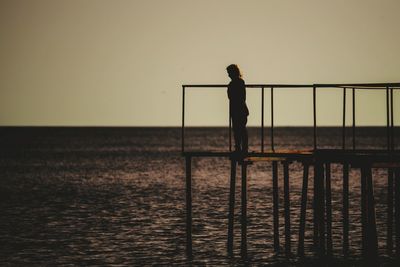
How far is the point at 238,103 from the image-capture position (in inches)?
792

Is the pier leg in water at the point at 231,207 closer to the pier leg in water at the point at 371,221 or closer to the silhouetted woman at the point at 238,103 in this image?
the silhouetted woman at the point at 238,103

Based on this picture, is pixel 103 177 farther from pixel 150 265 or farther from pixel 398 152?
pixel 398 152

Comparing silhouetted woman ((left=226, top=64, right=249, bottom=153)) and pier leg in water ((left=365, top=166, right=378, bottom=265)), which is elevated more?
silhouetted woman ((left=226, top=64, right=249, bottom=153))

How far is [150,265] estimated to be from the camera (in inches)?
900

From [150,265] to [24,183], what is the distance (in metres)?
34.5

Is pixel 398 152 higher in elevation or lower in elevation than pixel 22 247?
higher

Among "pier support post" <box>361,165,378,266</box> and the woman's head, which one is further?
the woman's head

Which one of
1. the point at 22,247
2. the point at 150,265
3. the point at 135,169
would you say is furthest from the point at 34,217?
the point at 135,169

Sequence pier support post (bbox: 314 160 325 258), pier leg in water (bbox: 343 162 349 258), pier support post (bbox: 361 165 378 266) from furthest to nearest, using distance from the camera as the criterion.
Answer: pier leg in water (bbox: 343 162 349 258)
pier support post (bbox: 314 160 325 258)
pier support post (bbox: 361 165 378 266)

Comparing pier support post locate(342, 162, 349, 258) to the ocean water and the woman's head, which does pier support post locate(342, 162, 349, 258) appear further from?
the woman's head

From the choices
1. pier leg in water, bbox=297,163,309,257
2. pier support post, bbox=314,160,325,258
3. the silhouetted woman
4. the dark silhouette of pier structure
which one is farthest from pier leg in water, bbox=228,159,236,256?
pier support post, bbox=314,160,325,258

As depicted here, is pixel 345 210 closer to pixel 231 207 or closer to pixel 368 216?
pixel 231 207

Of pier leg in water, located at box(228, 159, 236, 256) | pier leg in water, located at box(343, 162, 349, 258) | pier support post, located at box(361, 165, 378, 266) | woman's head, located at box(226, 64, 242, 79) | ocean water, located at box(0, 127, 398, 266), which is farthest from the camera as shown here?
ocean water, located at box(0, 127, 398, 266)

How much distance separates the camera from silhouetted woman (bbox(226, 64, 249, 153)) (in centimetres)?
1998
